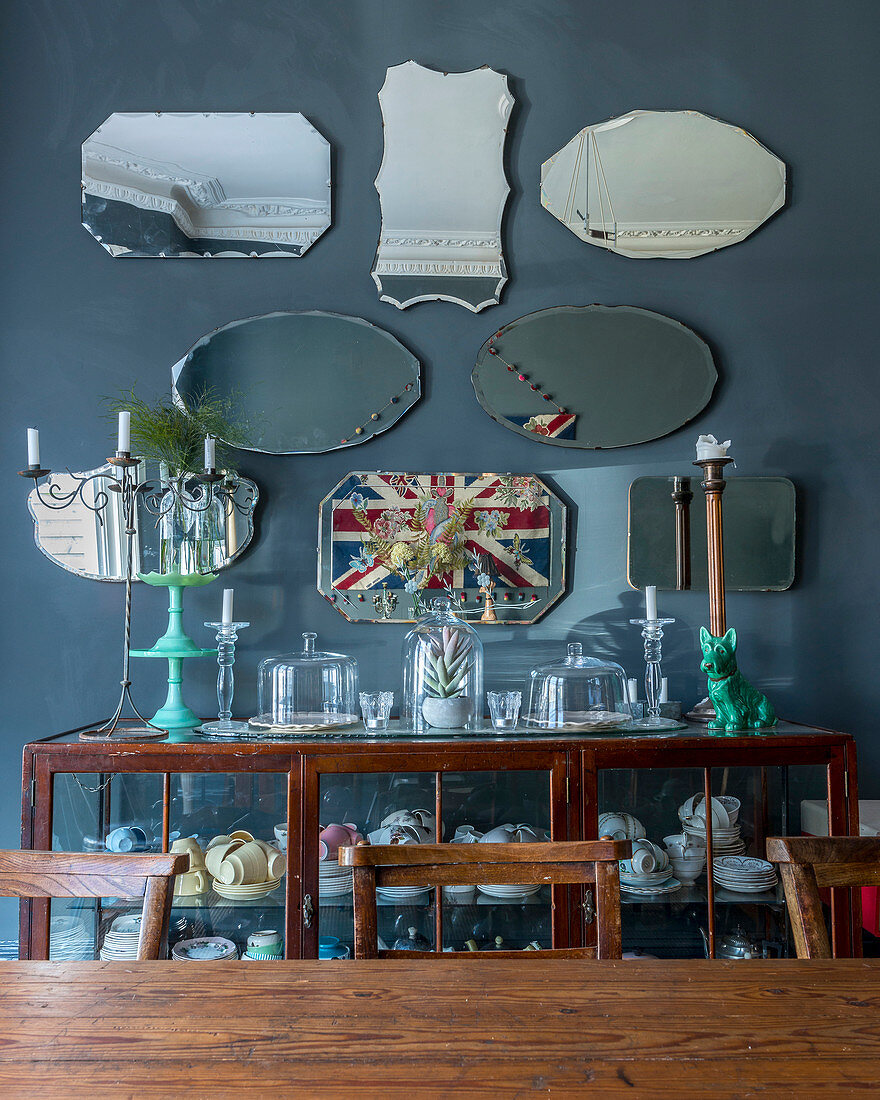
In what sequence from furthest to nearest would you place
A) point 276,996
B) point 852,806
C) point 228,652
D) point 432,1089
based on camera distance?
point 228,652, point 852,806, point 276,996, point 432,1089

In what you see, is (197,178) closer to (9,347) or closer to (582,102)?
(9,347)

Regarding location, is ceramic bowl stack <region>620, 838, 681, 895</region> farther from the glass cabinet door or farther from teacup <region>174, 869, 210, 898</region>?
teacup <region>174, 869, 210, 898</region>

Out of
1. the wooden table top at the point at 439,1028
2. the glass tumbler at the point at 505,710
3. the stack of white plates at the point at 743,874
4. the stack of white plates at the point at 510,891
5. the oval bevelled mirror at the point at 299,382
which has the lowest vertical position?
the stack of white plates at the point at 510,891

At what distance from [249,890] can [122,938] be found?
30cm

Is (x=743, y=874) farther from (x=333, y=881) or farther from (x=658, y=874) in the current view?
(x=333, y=881)

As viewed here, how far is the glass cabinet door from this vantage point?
6.43 feet

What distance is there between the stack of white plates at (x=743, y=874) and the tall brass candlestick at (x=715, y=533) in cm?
58

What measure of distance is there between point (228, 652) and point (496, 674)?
2.46 feet

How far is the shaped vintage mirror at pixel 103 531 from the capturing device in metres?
2.48

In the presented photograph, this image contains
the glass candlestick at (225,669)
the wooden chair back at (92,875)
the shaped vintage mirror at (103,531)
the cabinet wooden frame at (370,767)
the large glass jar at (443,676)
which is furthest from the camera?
the shaped vintage mirror at (103,531)

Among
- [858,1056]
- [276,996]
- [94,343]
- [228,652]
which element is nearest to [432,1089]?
[276,996]

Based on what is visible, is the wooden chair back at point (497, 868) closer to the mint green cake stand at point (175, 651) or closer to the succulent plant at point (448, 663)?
the succulent plant at point (448, 663)

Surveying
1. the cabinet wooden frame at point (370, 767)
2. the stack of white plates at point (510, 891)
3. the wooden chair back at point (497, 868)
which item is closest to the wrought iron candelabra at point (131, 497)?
the cabinet wooden frame at point (370, 767)

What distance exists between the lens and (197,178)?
8.50 ft
